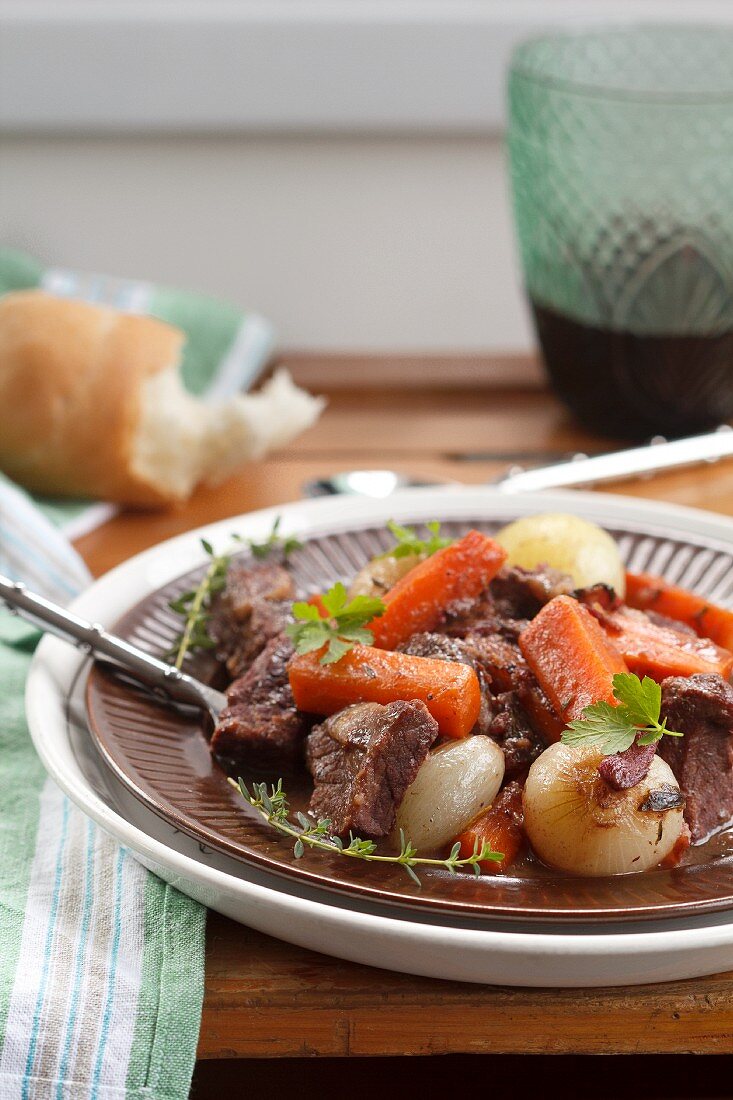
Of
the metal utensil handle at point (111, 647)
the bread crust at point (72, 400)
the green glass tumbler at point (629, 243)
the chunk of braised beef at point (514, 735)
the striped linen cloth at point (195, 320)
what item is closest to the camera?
the chunk of braised beef at point (514, 735)

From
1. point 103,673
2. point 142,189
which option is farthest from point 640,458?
point 142,189

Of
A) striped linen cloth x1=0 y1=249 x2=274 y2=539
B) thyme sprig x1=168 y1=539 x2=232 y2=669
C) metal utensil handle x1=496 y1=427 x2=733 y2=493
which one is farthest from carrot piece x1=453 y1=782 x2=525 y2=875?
striped linen cloth x1=0 y1=249 x2=274 y2=539

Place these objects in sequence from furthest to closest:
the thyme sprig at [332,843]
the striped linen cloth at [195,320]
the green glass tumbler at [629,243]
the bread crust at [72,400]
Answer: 1. the striped linen cloth at [195,320]
2. the green glass tumbler at [629,243]
3. the bread crust at [72,400]
4. the thyme sprig at [332,843]

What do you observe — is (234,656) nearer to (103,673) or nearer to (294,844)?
(103,673)

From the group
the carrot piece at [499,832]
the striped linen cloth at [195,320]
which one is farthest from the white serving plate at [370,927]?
the striped linen cloth at [195,320]

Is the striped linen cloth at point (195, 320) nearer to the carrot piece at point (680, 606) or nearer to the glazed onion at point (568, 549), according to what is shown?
the glazed onion at point (568, 549)

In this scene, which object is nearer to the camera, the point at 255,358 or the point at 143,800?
the point at 143,800
